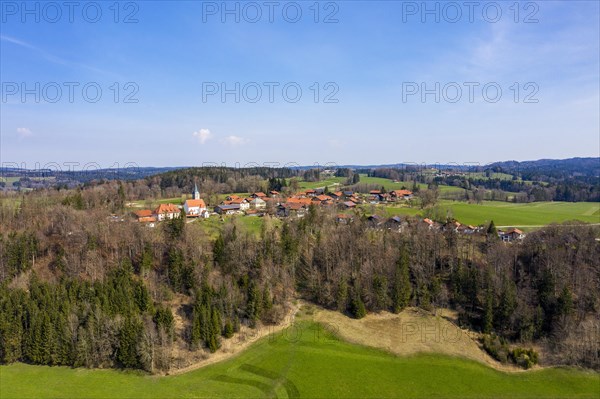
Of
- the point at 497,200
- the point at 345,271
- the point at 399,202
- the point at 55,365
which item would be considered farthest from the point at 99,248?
the point at 497,200

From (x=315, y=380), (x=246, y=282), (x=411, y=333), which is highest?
(x=246, y=282)

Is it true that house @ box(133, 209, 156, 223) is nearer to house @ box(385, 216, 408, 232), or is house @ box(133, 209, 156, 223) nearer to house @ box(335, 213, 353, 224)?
house @ box(335, 213, 353, 224)

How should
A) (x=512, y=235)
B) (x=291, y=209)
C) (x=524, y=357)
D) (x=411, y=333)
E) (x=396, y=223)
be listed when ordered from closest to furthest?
(x=524, y=357) < (x=411, y=333) < (x=512, y=235) < (x=396, y=223) < (x=291, y=209)

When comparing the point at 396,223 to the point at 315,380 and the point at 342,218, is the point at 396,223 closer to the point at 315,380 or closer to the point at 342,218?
the point at 342,218

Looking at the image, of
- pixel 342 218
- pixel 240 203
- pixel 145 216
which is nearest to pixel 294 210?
pixel 342 218

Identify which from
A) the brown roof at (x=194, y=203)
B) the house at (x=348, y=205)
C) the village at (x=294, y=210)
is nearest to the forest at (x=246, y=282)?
the village at (x=294, y=210)

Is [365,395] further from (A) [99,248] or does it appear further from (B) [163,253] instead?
(A) [99,248]

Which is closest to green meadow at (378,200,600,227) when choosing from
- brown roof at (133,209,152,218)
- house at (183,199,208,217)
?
house at (183,199,208,217)
